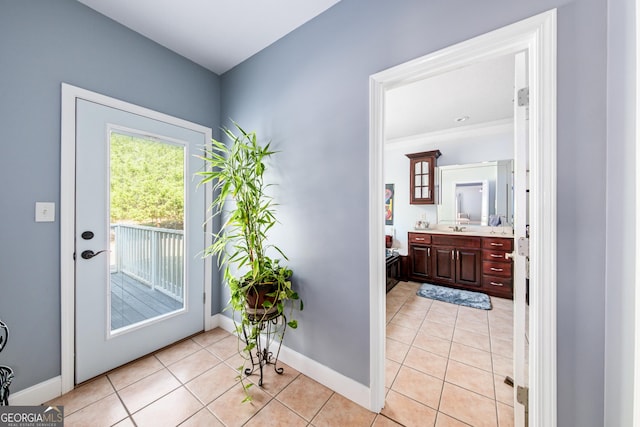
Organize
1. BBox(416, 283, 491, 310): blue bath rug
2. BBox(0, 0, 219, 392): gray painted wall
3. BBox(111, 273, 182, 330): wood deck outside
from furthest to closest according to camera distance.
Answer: BBox(416, 283, 491, 310): blue bath rug < BBox(111, 273, 182, 330): wood deck outside < BBox(0, 0, 219, 392): gray painted wall

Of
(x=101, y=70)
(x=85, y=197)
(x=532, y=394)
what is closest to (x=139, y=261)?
(x=85, y=197)

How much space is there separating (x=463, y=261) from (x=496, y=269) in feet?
1.33

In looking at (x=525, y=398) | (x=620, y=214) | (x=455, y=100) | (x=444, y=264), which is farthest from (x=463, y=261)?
(x=620, y=214)

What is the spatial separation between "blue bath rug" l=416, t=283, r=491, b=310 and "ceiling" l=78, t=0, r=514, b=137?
8.44 feet

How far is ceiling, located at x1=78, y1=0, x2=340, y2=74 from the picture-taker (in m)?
1.61

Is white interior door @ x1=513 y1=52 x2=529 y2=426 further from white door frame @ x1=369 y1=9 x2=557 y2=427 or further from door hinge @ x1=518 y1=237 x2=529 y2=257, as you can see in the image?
white door frame @ x1=369 y1=9 x2=557 y2=427

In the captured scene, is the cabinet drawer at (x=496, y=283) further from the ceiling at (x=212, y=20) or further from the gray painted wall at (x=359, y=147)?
the ceiling at (x=212, y=20)

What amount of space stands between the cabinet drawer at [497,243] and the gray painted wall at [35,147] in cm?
454

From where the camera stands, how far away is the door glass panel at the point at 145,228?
1.79 m

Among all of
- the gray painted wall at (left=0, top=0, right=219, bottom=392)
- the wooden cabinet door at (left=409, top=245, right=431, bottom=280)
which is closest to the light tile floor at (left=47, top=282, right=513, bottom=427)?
the gray painted wall at (left=0, top=0, right=219, bottom=392)

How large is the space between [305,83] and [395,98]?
1.59 m

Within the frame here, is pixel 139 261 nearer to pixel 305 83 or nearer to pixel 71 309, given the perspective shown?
pixel 71 309

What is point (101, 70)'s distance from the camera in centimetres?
170

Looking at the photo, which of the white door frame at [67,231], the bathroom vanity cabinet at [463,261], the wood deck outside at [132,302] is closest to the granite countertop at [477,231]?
the bathroom vanity cabinet at [463,261]
